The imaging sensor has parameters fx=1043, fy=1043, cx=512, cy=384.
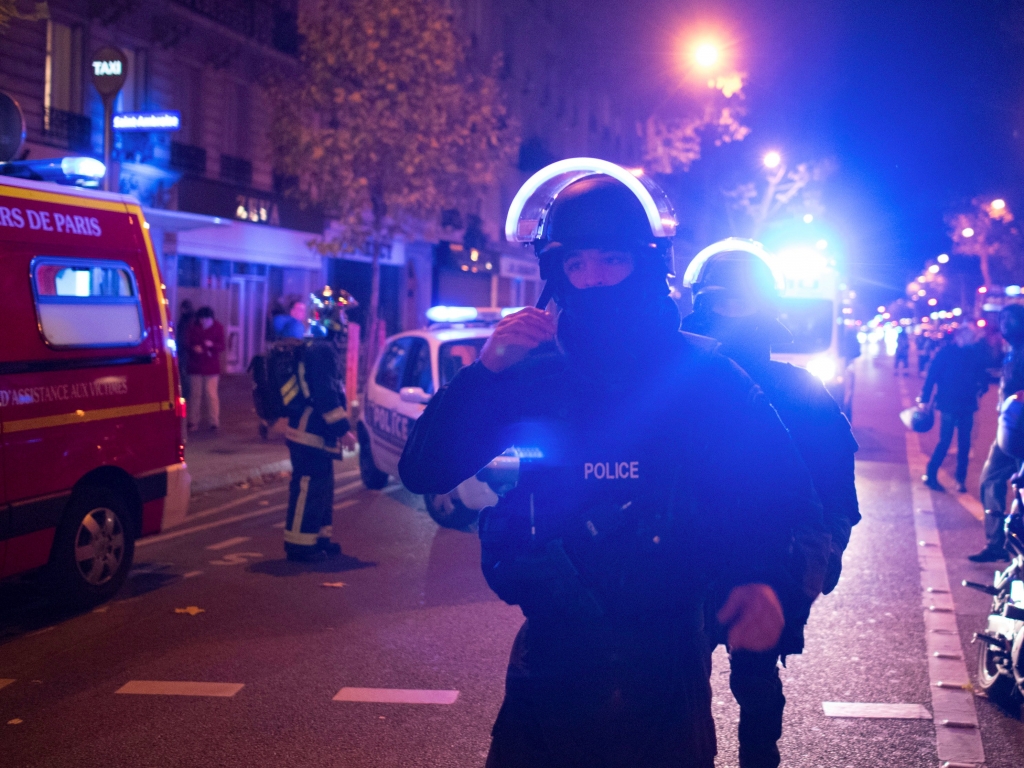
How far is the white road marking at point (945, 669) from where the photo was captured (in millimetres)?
4379

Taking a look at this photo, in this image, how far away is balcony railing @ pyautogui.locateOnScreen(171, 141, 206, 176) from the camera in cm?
2128

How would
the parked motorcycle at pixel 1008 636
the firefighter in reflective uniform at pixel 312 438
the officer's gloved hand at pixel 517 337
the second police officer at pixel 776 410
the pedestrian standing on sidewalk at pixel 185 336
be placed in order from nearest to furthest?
the officer's gloved hand at pixel 517 337 → the second police officer at pixel 776 410 → the parked motorcycle at pixel 1008 636 → the firefighter in reflective uniform at pixel 312 438 → the pedestrian standing on sidewalk at pixel 185 336

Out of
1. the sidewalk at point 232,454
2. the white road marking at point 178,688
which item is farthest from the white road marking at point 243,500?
the white road marking at point 178,688

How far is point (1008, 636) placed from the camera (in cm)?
483

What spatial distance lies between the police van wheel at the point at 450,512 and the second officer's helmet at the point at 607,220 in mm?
6582

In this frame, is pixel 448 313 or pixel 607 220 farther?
pixel 448 313

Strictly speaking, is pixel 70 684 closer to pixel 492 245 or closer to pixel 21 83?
pixel 21 83

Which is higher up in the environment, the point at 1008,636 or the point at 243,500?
the point at 1008,636

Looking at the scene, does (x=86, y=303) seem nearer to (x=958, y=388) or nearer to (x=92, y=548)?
(x=92, y=548)

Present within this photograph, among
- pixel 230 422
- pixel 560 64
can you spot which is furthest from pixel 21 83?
pixel 560 64

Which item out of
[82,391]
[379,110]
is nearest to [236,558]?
[82,391]

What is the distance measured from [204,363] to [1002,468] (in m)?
11.2

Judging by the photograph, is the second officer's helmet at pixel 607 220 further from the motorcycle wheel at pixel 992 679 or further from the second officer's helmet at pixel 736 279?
the motorcycle wheel at pixel 992 679

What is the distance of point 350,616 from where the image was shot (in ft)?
20.6
